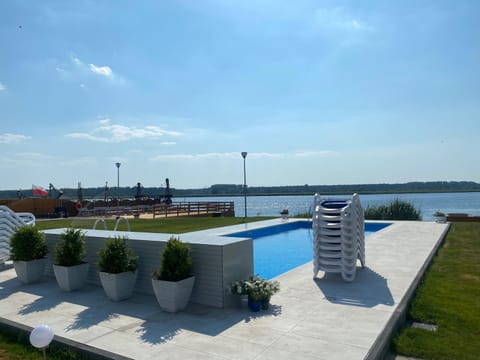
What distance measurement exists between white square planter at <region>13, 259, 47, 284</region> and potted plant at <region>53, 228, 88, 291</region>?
71 centimetres

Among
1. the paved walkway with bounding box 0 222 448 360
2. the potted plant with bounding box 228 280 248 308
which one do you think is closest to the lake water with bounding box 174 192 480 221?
the paved walkway with bounding box 0 222 448 360

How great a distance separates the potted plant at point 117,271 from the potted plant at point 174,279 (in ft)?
2.03

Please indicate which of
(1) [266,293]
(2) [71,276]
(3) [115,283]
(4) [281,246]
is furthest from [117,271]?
(4) [281,246]

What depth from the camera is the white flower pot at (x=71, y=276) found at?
5.07 metres

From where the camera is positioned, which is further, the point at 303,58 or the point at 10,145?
the point at 10,145

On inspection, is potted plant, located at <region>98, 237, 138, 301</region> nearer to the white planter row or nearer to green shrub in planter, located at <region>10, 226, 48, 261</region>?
the white planter row

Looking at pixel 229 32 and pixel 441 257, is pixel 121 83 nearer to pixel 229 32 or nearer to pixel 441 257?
pixel 229 32

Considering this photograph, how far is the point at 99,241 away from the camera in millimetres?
5480

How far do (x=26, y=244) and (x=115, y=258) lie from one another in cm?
216

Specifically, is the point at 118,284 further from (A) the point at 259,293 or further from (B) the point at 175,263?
(A) the point at 259,293

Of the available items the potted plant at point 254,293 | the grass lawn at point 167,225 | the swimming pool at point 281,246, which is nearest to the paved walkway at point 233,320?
the potted plant at point 254,293

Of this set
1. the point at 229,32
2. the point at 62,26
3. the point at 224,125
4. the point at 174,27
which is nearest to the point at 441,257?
the point at 229,32

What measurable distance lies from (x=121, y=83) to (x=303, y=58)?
6.34 m

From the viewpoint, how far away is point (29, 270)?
559 centimetres
